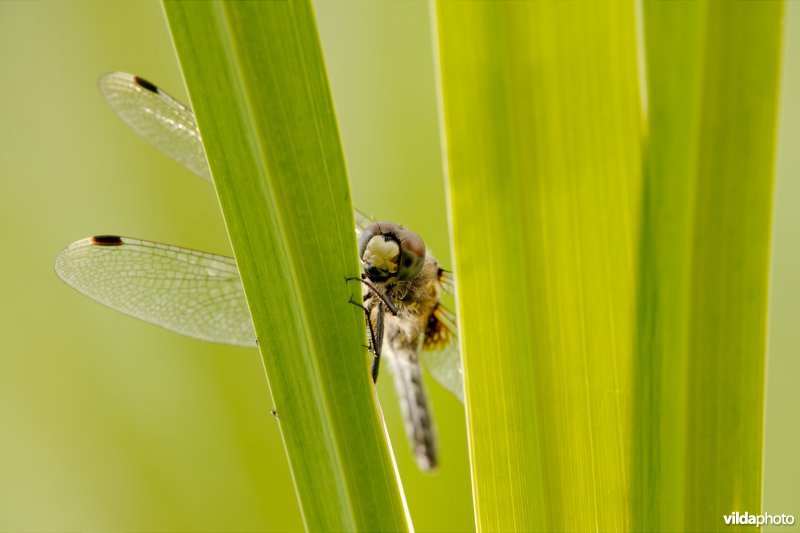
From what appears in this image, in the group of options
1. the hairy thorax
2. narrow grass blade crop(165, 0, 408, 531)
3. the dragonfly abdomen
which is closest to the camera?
narrow grass blade crop(165, 0, 408, 531)

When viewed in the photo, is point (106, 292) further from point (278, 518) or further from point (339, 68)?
point (339, 68)

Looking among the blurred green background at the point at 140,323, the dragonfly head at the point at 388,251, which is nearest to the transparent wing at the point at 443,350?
the blurred green background at the point at 140,323

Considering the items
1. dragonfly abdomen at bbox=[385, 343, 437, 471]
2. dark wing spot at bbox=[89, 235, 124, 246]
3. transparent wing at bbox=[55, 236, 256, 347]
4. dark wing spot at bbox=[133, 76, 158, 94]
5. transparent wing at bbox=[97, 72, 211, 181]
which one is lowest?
dragonfly abdomen at bbox=[385, 343, 437, 471]

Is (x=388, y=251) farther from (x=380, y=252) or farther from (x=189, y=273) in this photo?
(x=189, y=273)

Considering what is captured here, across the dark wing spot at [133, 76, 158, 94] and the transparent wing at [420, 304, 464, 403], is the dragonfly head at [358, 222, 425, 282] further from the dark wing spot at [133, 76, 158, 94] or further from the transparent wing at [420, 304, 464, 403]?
the dark wing spot at [133, 76, 158, 94]

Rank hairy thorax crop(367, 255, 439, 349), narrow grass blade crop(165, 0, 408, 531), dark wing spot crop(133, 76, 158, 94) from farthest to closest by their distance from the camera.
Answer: hairy thorax crop(367, 255, 439, 349) → dark wing spot crop(133, 76, 158, 94) → narrow grass blade crop(165, 0, 408, 531)

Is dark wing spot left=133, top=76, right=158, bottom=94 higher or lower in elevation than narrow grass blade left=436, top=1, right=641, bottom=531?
higher

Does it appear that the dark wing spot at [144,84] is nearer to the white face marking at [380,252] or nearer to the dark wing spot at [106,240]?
the dark wing spot at [106,240]

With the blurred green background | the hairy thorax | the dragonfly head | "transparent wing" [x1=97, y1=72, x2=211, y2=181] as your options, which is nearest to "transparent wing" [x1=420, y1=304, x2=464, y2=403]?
the hairy thorax
